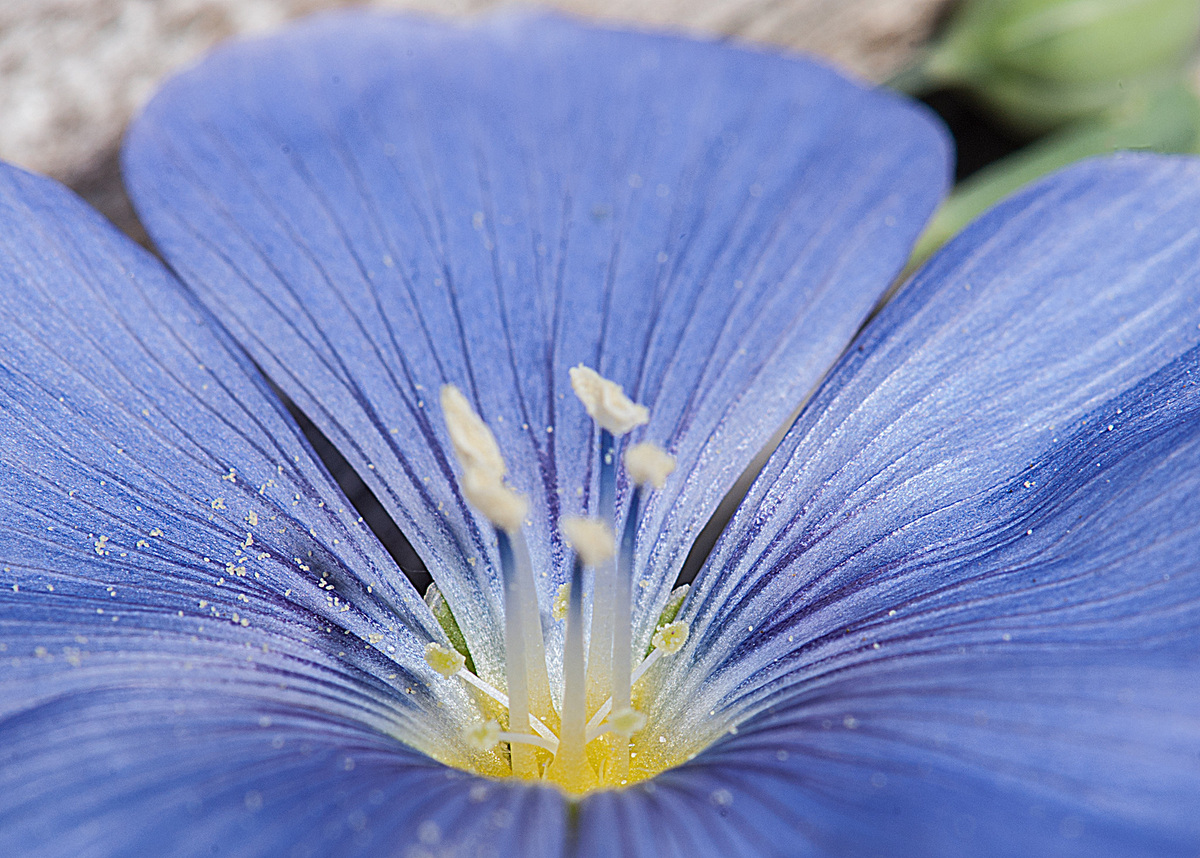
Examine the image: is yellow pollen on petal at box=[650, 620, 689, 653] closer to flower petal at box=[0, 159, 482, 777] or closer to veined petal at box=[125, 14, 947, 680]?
veined petal at box=[125, 14, 947, 680]

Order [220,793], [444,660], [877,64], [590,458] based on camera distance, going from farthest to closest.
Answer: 1. [877,64]
2. [590,458]
3. [444,660]
4. [220,793]

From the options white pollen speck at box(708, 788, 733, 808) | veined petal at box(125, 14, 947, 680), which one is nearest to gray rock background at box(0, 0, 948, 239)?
veined petal at box(125, 14, 947, 680)

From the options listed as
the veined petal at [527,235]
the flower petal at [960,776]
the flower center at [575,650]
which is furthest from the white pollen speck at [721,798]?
the veined petal at [527,235]

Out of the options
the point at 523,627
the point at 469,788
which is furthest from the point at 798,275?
the point at 469,788

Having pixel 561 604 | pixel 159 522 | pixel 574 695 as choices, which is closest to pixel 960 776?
pixel 574 695

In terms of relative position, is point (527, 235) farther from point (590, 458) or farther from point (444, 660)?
point (444, 660)


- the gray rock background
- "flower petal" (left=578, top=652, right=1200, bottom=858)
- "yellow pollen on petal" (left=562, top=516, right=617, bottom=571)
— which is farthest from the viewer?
the gray rock background

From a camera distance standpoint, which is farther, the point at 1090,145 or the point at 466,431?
the point at 1090,145
